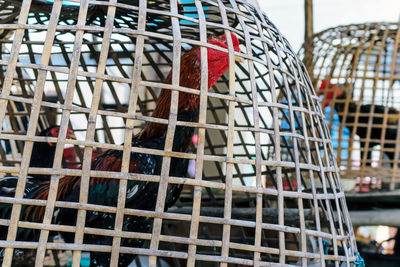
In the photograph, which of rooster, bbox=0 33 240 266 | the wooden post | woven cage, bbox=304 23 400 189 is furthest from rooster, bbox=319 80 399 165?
rooster, bbox=0 33 240 266

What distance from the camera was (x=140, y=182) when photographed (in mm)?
915

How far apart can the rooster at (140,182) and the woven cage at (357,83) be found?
0.88 m

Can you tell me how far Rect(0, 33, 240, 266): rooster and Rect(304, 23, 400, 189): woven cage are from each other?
88 centimetres

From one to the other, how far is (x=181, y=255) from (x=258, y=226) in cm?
12

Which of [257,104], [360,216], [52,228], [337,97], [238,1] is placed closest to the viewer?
[52,228]

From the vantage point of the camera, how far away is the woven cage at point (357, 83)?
175 centimetres

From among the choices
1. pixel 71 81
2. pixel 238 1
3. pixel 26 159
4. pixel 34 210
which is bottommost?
pixel 34 210

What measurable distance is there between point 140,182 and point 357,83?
1.32 m

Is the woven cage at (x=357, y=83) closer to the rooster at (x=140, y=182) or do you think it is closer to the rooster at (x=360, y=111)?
the rooster at (x=360, y=111)

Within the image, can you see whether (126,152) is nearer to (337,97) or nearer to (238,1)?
(238,1)

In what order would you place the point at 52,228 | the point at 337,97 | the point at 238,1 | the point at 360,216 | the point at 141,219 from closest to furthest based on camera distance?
1. the point at 52,228
2. the point at 238,1
3. the point at 141,219
4. the point at 360,216
5. the point at 337,97

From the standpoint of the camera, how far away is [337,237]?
2.62 ft

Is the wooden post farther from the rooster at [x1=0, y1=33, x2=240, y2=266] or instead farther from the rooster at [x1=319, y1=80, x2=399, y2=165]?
the rooster at [x1=0, y1=33, x2=240, y2=266]

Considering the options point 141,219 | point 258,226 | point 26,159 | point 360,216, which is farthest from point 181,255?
point 360,216
